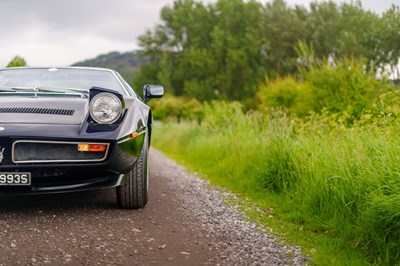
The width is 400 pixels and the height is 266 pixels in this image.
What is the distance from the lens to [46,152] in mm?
3855

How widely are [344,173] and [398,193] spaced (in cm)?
86

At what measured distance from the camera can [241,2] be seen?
52.8 m

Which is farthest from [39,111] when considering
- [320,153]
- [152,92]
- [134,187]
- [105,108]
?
[320,153]

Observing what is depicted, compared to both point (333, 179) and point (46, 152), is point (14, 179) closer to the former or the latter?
point (46, 152)

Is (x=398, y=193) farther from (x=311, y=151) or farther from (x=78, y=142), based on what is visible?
(x=78, y=142)

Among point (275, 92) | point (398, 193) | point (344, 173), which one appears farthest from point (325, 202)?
point (275, 92)

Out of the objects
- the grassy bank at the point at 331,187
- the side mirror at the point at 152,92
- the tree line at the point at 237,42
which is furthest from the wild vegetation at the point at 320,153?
the tree line at the point at 237,42

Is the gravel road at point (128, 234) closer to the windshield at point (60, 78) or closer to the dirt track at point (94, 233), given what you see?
the dirt track at point (94, 233)

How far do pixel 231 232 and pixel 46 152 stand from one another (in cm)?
156

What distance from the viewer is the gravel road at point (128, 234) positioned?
3.16m

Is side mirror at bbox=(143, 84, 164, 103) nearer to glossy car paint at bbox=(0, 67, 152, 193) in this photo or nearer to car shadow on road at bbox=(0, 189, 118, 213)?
car shadow on road at bbox=(0, 189, 118, 213)

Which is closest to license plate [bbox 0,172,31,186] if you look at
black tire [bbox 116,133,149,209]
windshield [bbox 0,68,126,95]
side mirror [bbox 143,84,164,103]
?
black tire [bbox 116,133,149,209]

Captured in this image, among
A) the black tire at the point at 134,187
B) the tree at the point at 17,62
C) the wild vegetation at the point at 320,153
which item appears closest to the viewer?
the wild vegetation at the point at 320,153

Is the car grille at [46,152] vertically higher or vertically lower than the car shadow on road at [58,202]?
higher
